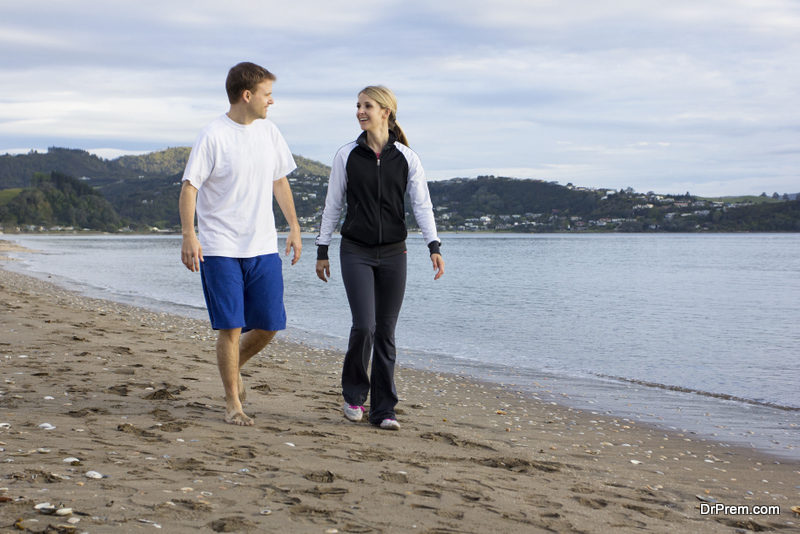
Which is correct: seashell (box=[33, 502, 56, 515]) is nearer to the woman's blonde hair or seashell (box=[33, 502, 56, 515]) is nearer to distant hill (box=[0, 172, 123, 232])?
the woman's blonde hair

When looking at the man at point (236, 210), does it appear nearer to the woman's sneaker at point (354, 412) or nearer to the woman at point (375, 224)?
the woman at point (375, 224)

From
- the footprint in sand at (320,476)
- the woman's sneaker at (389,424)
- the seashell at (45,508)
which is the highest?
the seashell at (45,508)

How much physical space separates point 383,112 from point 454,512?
9.12 feet

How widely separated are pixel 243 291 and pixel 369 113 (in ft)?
4.86

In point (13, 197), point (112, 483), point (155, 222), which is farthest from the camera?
point (155, 222)

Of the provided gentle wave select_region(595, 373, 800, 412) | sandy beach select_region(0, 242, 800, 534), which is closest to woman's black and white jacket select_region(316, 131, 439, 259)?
sandy beach select_region(0, 242, 800, 534)

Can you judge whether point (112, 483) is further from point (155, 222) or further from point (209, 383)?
→ point (155, 222)

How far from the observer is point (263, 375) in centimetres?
770

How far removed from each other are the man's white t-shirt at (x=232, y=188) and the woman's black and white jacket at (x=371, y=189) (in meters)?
0.50

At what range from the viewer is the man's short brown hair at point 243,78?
4559 mm

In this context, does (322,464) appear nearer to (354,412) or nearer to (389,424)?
(389,424)

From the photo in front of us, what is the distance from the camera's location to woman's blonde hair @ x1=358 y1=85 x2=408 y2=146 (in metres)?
4.88

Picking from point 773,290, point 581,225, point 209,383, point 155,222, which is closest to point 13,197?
point 155,222

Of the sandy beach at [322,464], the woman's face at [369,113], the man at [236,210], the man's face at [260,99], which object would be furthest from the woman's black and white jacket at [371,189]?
the sandy beach at [322,464]
